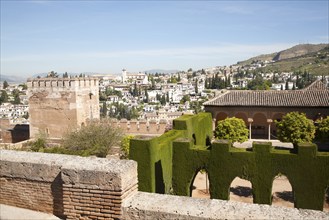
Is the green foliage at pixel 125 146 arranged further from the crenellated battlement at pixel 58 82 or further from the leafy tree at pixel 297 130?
the leafy tree at pixel 297 130

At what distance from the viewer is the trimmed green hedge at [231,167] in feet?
38.4

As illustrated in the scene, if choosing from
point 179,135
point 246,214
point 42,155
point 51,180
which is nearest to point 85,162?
point 51,180

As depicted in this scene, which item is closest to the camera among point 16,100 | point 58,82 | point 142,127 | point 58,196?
point 58,196

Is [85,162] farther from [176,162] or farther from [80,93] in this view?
[80,93]

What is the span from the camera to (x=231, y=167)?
1255cm

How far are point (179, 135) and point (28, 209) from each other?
1095cm

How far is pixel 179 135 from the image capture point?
15602mm

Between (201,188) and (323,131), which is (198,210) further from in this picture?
(323,131)

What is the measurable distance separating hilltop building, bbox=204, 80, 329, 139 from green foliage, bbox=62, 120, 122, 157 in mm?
8369

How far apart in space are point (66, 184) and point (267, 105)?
22.6 m

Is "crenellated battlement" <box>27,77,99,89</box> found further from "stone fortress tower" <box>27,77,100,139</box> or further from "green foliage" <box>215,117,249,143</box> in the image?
"green foliage" <box>215,117,249,143</box>

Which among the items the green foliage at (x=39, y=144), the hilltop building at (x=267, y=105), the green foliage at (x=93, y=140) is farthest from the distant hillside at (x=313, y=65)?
the green foliage at (x=39, y=144)

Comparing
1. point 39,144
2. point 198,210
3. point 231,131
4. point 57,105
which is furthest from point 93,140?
point 198,210

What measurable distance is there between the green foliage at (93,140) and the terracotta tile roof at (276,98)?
8.37m
